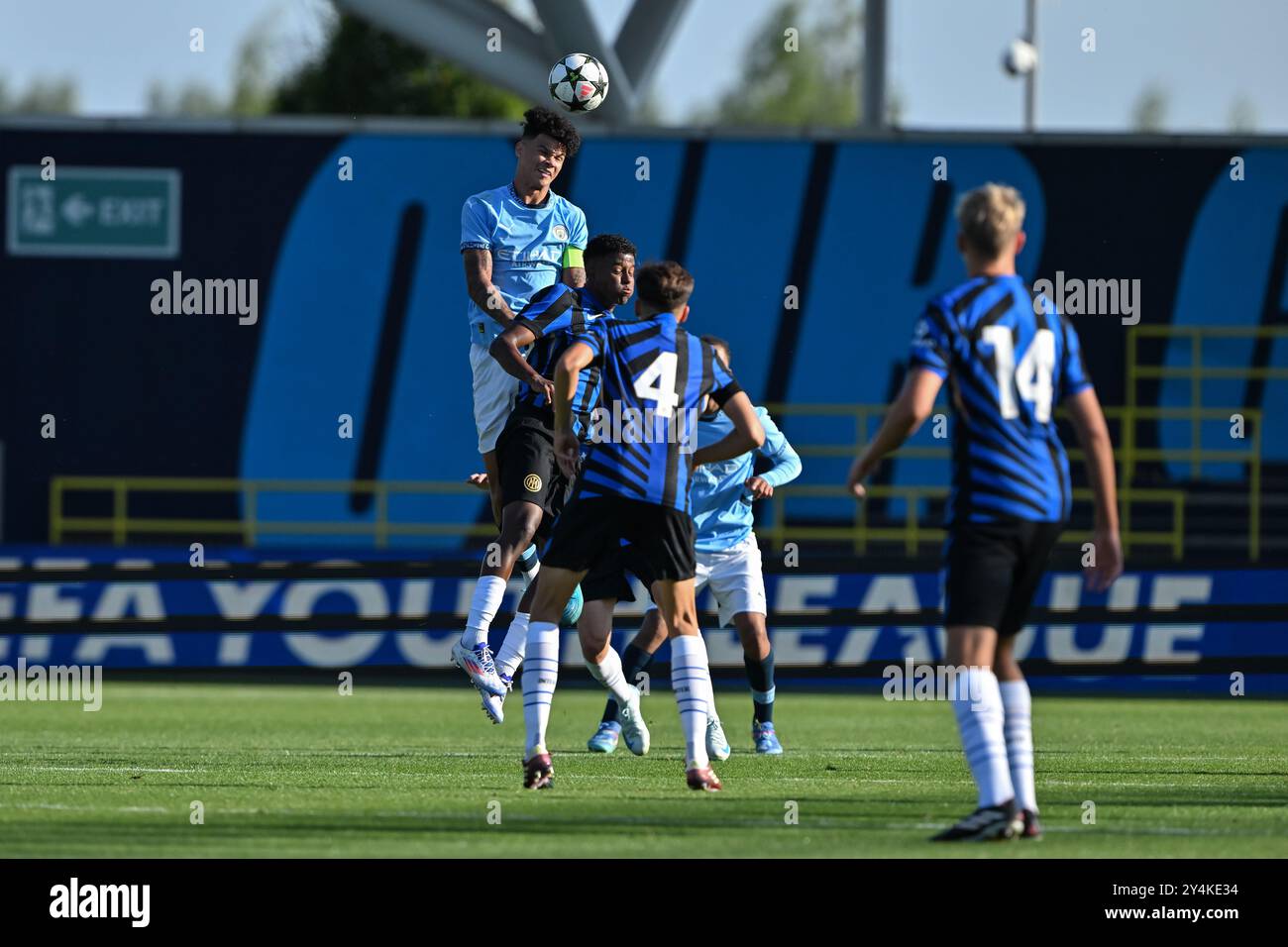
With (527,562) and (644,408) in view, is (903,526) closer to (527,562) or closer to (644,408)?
(527,562)

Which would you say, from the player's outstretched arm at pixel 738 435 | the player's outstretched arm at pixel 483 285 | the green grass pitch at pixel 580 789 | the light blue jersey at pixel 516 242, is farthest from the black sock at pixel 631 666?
the player's outstretched arm at pixel 738 435

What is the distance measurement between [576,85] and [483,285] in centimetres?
173

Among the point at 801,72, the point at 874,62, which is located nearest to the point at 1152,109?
the point at 801,72

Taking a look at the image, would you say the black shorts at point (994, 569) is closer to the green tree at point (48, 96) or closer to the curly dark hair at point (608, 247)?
the curly dark hair at point (608, 247)

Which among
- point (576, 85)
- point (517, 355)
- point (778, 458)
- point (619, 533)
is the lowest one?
point (619, 533)

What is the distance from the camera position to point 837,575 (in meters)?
18.1

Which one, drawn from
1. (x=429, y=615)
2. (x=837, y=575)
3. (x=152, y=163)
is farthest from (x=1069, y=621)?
(x=152, y=163)

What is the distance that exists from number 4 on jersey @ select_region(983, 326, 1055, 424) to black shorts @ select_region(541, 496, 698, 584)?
→ 172 cm

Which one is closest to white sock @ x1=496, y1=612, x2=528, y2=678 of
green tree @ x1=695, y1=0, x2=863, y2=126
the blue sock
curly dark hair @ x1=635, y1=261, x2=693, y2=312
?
the blue sock

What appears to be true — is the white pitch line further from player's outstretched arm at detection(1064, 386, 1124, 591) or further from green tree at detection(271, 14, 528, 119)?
green tree at detection(271, 14, 528, 119)

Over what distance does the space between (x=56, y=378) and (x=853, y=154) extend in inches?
396

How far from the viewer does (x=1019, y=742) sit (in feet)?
23.5

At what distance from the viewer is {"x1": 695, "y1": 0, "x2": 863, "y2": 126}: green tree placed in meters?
81.5
